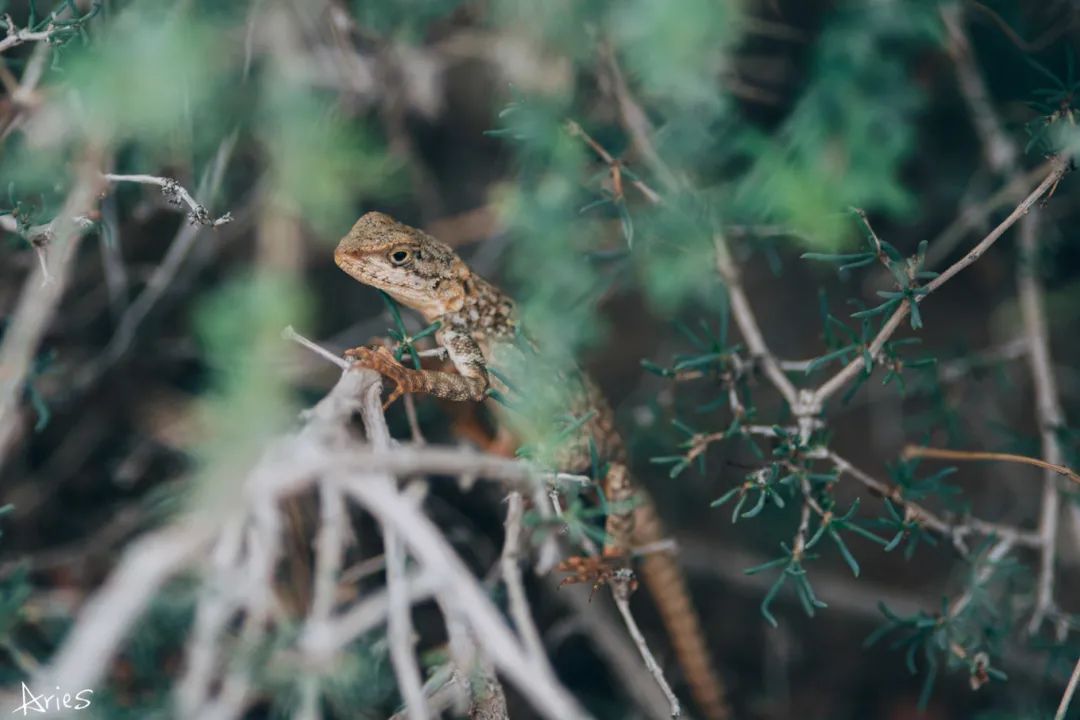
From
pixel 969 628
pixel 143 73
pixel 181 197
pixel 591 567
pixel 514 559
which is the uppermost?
pixel 143 73

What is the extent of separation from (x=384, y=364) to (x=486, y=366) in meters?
0.53

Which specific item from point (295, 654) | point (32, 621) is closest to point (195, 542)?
point (295, 654)

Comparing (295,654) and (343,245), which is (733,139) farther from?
(295,654)

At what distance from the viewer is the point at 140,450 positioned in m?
3.29

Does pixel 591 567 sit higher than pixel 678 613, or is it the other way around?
pixel 591 567

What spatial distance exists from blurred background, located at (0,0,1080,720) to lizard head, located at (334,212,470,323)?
308mm

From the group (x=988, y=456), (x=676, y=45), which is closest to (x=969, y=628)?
(x=988, y=456)

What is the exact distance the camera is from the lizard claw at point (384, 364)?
79.5 inches

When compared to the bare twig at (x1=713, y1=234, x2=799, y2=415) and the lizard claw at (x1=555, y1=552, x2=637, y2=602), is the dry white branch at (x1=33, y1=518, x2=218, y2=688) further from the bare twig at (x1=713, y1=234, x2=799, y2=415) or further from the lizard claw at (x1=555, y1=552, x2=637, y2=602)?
the bare twig at (x1=713, y1=234, x2=799, y2=415)

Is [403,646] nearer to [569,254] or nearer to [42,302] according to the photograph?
[42,302]

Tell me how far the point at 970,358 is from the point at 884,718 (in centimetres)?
180

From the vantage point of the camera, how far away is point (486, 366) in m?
2.54

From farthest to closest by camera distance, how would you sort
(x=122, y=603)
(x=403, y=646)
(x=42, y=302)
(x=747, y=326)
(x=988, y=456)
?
(x=747, y=326) < (x=988, y=456) < (x=42, y=302) < (x=403, y=646) < (x=122, y=603)

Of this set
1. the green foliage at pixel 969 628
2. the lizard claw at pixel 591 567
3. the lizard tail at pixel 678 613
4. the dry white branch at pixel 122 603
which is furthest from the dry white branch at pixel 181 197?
the green foliage at pixel 969 628
